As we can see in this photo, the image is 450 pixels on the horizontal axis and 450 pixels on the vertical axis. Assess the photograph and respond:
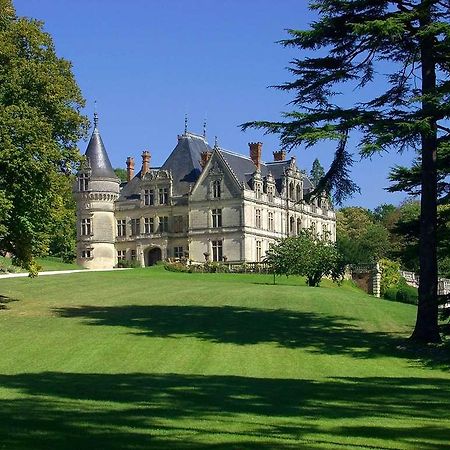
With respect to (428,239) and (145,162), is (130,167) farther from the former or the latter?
(428,239)

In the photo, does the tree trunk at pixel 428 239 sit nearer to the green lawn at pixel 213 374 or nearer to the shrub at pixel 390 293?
the green lawn at pixel 213 374

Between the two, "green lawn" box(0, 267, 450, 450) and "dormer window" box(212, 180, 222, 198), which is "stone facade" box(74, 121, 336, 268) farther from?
"green lawn" box(0, 267, 450, 450)

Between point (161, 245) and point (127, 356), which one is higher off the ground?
point (161, 245)

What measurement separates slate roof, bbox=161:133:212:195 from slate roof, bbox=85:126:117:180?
208 inches

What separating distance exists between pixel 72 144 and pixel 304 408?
1903 centimetres

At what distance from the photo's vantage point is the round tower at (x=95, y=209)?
224 feet

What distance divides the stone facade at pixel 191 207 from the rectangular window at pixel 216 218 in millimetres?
85

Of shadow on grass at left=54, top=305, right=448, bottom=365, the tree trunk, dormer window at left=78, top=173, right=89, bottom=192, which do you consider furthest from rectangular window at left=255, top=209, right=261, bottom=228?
the tree trunk

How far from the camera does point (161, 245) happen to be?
6788 centimetres

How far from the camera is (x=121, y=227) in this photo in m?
69.9

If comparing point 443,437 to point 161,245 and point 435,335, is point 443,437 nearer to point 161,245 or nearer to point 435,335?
point 435,335

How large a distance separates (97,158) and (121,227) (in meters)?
6.70

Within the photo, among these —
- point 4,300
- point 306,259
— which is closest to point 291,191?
point 306,259

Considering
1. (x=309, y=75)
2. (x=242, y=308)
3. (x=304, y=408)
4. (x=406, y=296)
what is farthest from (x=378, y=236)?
(x=304, y=408)
